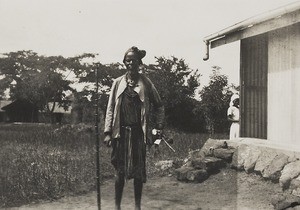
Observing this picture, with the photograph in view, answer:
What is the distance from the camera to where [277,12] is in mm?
6602

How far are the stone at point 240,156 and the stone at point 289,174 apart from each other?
1.14 m

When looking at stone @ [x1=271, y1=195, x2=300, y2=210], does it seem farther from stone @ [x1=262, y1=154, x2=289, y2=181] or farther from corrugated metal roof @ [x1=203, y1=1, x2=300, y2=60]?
corrugated metal roof @ [x1=203, y1=1, x2=300, y2=60]

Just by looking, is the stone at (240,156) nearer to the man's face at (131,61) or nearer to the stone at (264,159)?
the stone at (264,159)

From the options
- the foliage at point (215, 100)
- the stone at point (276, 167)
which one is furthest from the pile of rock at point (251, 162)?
the foliage at point (215, 100)

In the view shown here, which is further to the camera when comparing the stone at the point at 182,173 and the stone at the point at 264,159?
the stone at the point at 182,173

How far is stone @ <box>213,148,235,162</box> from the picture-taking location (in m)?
7.65

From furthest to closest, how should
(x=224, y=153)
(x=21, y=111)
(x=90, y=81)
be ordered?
(x=21, y=111), (x=90, y=81), (x=224, y=153)

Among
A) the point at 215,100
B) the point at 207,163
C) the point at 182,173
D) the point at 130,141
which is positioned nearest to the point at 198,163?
the point at 207,163

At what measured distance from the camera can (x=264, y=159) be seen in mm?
6816

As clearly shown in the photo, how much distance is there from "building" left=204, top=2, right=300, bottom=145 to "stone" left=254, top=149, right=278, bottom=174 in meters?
0.55

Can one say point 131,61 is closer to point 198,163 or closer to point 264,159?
point 264,159

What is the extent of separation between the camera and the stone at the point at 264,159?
6.70m

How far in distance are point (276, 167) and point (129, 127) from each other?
110 inches

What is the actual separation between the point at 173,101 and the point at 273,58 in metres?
18.0
